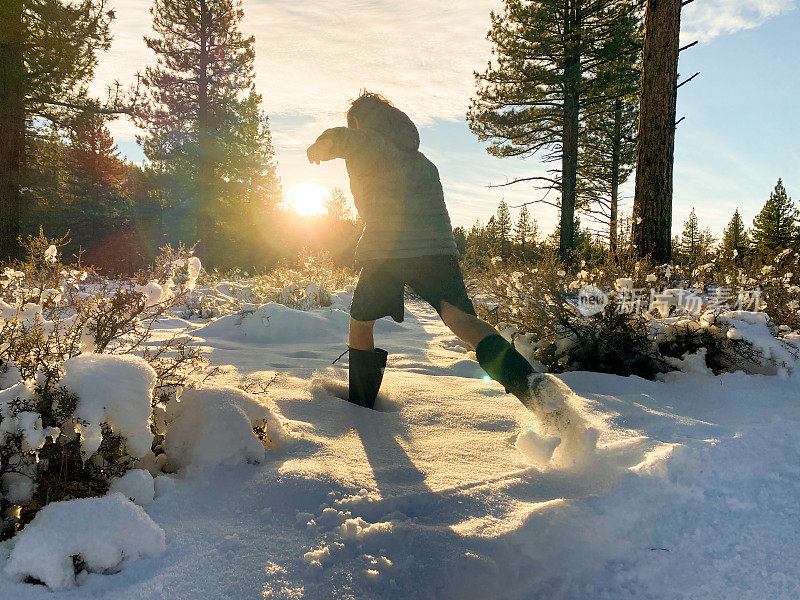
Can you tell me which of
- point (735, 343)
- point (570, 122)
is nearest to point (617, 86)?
point (570, 122)

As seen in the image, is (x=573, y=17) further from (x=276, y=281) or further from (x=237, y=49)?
(x=237, y=49)

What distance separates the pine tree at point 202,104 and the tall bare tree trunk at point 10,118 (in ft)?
33.8

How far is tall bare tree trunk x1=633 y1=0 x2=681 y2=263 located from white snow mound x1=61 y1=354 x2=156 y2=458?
479 centimetres

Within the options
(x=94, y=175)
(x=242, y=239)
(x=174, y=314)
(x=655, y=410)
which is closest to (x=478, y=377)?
(x=655, y=410)

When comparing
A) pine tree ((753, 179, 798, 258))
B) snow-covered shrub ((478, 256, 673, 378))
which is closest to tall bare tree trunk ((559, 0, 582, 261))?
snow-covered shrub ((478, 256, 673, 378))

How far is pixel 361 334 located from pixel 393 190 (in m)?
0.73

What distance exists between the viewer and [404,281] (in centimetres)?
227

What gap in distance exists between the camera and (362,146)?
2178 mm

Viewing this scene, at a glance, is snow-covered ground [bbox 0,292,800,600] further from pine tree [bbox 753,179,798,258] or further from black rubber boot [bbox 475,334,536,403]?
pine tree [bbox 753,179,798,258]

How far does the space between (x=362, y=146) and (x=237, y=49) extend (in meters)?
21.4

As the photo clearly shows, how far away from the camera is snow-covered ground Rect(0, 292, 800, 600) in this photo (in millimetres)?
1013

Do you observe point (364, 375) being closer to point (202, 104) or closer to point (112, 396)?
point (112, 396)

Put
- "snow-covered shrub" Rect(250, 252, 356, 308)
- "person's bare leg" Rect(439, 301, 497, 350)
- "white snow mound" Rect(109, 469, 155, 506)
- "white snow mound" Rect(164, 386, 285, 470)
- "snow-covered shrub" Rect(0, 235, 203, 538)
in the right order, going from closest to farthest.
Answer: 1. "snow-covered shrub" Rect(0, 235, 203, 538)
2. "white snow mound" Rect(109, 469, 155, 506)
3. "white snow mound" Rect(164, 386, 285, 470)
4. "person's bare leg" Rect(439, 301, 497, 350)
5. "snow-covered shrub" Rect(250, 252, 356, 308)

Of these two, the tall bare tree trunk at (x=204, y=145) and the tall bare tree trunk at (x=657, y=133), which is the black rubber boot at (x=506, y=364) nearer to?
the tall bare tree trunk at (x=657, y=133)
